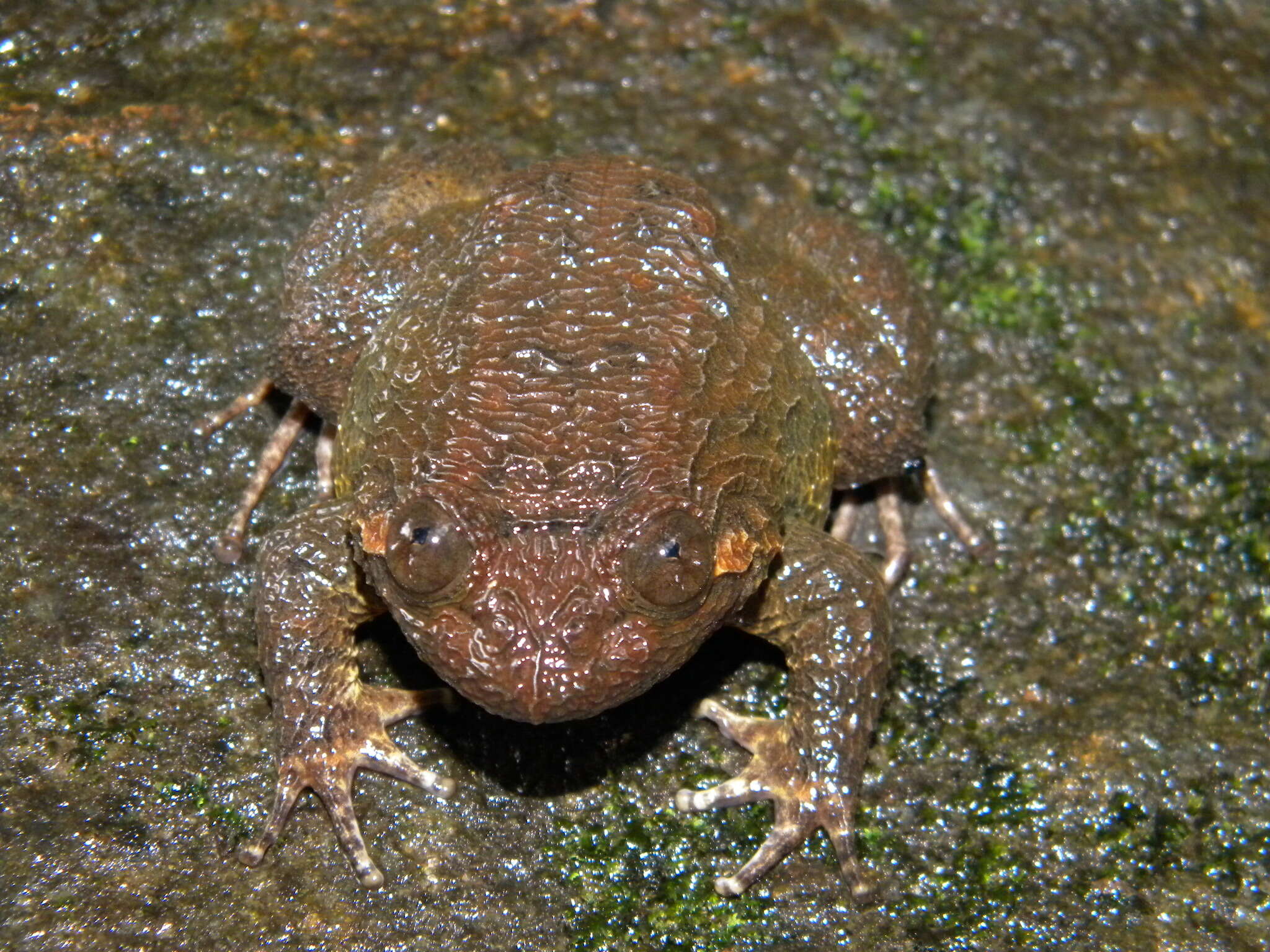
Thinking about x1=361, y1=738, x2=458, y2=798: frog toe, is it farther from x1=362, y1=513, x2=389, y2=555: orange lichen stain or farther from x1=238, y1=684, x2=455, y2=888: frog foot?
x1=362, y1=513, x2=389, y2=555: orange lichen stain

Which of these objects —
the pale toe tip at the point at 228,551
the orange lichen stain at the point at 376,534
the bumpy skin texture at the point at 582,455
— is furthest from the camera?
the pale toe tip at the point at 228,551

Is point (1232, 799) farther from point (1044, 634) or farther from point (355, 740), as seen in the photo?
point (355, 740)

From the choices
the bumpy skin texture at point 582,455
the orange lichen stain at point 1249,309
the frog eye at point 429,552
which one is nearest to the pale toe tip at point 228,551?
the bumpy skin texture at point 582,455

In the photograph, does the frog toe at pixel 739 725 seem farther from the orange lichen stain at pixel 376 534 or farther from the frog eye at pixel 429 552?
the orange lichen stain at pixel 376 534

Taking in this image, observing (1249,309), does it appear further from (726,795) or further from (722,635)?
(726,795)

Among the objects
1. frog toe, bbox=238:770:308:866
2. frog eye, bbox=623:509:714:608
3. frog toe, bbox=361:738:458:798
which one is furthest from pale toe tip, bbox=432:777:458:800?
frog eye, bbox=623:509:714:608

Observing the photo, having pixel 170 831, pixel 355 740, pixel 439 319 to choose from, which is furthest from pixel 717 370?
pixel 170 831
